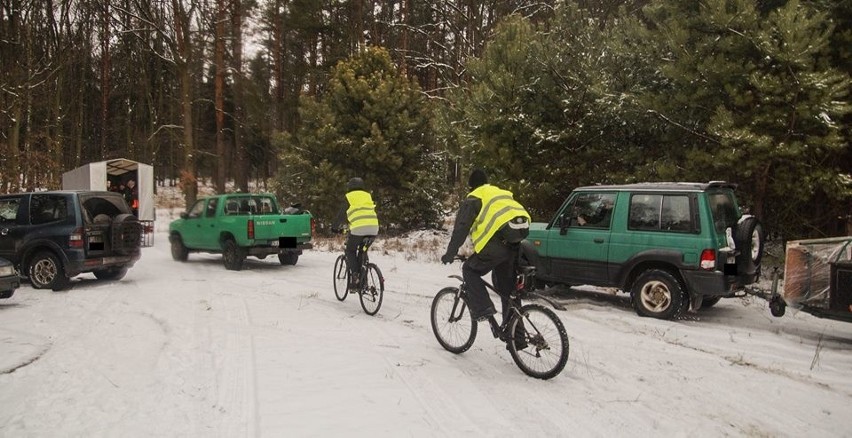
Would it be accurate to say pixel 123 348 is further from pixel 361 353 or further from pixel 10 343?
pixel 361 353

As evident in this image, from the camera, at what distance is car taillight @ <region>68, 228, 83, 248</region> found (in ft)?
31.9

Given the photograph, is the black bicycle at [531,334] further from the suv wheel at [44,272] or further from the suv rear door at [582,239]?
the suv wheel at [44,272]

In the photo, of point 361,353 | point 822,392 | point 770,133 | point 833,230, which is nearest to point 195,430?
point 361,353

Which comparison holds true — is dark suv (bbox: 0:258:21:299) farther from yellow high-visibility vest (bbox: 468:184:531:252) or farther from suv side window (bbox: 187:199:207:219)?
yellow high-visibility vest (bbox: 468:184:531:252)

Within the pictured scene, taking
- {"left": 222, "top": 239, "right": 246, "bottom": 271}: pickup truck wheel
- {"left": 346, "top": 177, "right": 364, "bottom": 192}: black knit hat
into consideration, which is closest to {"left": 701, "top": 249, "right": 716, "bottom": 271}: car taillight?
{"left": 346, "top": 177, "right": 364, "bottom": 192}: black knit hat

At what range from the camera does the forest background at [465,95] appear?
939 cm

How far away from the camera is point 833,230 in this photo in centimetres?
1070

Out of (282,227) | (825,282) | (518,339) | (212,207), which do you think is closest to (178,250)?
(212,207)

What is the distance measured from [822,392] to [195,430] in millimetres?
5322

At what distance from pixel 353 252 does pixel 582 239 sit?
355cm

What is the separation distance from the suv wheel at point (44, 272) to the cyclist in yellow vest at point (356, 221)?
19.0 feet

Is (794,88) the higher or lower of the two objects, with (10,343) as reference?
higher

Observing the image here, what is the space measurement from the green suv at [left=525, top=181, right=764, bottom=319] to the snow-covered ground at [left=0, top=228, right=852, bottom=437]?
1.57ft

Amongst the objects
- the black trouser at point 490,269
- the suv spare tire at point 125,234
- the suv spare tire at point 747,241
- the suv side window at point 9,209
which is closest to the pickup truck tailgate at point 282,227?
the suv spare tire at point 125,234
